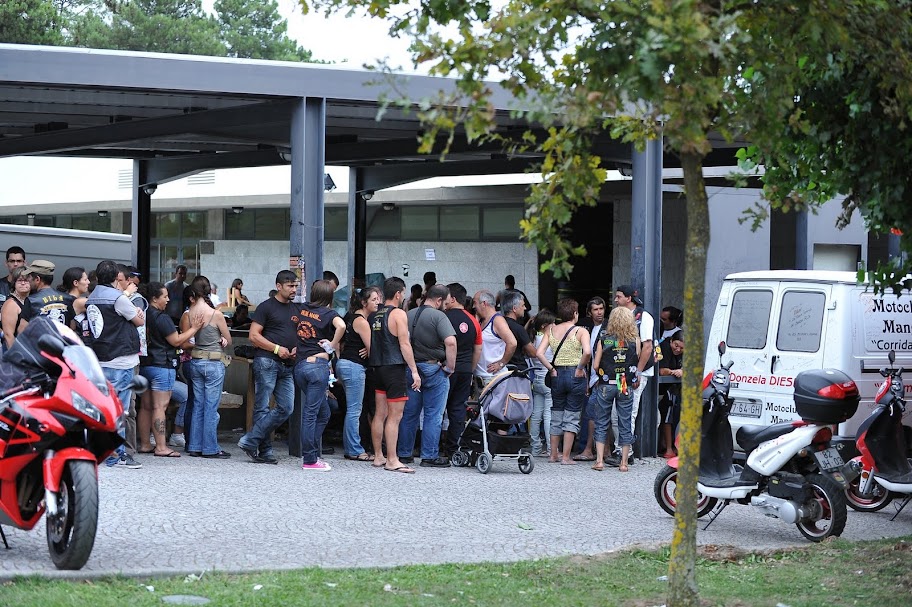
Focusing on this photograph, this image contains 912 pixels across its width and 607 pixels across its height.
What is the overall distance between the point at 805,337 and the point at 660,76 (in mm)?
6931

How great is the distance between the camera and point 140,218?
22859 mm

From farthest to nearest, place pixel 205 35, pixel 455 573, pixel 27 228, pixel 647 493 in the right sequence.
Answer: pixel 205 35 < pixel 27 228 < pixel 647 493 < pixel 455 573

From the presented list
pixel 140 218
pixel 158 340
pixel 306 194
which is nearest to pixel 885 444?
pixel 306 194

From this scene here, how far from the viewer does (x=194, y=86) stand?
12734 millimetres

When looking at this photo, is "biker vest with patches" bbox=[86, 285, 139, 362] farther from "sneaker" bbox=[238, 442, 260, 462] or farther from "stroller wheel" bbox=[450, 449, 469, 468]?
"stroller wheel" bbox=[450, 449, 469, 468]

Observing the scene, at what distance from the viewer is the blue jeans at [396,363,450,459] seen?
12688 mm

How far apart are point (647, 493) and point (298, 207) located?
466 centimetres

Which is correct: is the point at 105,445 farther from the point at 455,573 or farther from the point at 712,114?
the point at 712,114

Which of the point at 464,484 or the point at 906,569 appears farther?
the point at 464,484

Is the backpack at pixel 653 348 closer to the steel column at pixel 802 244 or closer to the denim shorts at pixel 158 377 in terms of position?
the denim shorts at pixel 158 377

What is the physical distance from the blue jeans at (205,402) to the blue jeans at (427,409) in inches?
75.3

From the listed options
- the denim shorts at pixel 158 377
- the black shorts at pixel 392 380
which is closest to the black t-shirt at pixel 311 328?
the black shorts at pixel 392 380

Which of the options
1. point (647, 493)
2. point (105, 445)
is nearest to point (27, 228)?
point (647, 493)

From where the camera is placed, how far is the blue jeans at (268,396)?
40.8 feet
